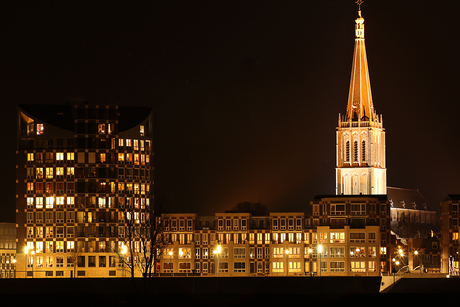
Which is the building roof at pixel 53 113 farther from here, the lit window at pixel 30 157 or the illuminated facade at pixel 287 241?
the illuminated facade at pixel 287 241

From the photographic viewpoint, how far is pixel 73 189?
16350cm

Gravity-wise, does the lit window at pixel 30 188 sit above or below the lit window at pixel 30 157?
below

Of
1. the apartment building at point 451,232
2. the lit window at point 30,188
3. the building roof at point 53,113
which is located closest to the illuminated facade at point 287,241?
the apartment building at point 451,232

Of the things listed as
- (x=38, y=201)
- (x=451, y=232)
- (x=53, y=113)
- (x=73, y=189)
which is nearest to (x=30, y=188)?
(x=38, y=201)

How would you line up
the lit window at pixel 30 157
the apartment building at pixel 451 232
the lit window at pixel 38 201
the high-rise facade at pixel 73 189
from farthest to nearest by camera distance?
1. the lit window at pixel 38 201
2. the lit window at pixel 30 157
3. the high-rise facade at pixel 73 189
4. the apartment building at pixel 451 232

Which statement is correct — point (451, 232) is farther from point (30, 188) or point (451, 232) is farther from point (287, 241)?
point (30, 188)

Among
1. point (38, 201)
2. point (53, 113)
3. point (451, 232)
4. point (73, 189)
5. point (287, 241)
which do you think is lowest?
point (287, 241)

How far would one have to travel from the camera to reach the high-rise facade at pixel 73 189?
162m

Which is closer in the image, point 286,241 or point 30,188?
point 30,188

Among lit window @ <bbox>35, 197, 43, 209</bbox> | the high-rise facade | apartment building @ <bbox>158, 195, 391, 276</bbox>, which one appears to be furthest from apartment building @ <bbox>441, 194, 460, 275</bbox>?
lit window @ <bbox>35, 197, 43, 209</bbox>

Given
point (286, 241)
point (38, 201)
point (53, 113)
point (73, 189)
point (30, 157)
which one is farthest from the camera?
point (286, 241)

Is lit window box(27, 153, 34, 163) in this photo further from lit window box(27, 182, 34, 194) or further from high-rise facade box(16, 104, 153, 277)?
lit window box(27, 182, 34, 194)

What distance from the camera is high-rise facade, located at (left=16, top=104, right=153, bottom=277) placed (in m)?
162
